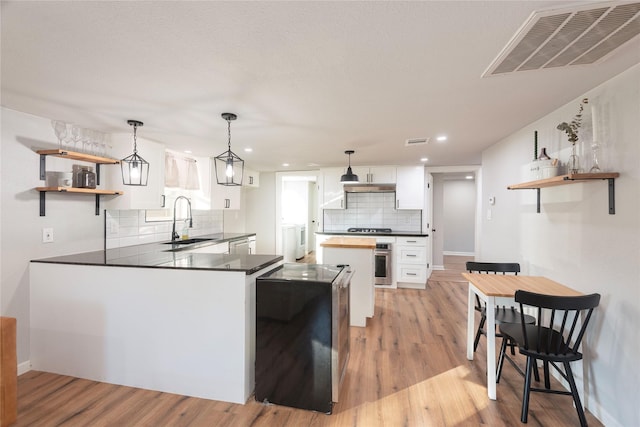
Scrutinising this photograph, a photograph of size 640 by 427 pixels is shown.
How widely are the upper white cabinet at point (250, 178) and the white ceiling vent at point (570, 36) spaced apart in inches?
188

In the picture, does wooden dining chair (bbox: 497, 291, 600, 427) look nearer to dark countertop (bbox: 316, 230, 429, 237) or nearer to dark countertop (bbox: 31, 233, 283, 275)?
dark countertop (bbox: 31, 233, 283, 275)

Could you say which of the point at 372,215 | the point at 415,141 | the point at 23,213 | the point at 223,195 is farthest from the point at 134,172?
the point at 372,215

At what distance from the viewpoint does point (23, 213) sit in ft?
7.99

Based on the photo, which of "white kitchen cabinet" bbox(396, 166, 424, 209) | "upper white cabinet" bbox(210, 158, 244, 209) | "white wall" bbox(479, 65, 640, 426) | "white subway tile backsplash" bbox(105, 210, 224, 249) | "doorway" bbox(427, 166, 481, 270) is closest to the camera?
"white wall" bbox(479, 65, 640, 426)

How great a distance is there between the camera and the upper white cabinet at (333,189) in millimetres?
5789

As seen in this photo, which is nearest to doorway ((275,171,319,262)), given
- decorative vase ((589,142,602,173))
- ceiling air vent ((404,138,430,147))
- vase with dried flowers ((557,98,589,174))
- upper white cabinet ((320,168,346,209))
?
upper white cabinet ((320,168,346,209))

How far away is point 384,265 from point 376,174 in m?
1.70

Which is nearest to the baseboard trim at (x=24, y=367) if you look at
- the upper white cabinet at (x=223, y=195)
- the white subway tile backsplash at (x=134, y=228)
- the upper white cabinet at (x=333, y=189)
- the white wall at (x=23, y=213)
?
the white wall at (x=23, y=213)

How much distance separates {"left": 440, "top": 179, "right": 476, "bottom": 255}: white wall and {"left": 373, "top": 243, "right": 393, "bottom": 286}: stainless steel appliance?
4.00m

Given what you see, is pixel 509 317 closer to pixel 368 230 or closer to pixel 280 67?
pixel 280 67

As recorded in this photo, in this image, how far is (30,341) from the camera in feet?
8.25

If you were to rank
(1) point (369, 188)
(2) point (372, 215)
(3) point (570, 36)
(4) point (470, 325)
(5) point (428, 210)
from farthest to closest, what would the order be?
(2) point (372, 215), (5) point (428, 210), (1) point (369, 188), (4) point (470, 325), (3) point (570, 36)

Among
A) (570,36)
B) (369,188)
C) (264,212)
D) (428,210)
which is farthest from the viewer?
(264,212)

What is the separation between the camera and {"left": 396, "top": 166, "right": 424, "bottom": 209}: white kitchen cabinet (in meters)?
5.38
